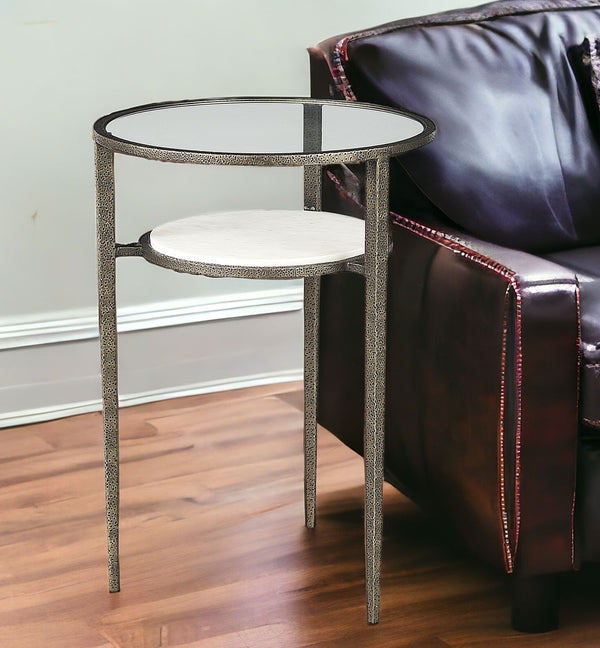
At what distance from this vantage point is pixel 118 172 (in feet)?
7.93

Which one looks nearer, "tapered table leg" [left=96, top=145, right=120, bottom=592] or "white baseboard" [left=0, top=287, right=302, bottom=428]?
"tapered table leg" [left=96, top=145, right=120, bottom=592]

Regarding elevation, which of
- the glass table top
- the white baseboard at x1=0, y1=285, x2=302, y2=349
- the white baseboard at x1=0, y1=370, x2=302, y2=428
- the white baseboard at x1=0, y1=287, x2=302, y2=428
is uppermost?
the glass table top

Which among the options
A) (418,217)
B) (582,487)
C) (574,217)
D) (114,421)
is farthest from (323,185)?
(582,487)

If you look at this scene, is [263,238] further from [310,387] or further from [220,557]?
[220,557]

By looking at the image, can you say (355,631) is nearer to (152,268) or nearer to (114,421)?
(114,421)

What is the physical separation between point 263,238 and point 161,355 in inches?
38.6

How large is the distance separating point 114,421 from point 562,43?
1.00 meters

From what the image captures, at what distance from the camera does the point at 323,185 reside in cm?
195

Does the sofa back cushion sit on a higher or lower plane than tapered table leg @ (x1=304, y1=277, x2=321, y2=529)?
higher

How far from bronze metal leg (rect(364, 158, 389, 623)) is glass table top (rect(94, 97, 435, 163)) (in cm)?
6

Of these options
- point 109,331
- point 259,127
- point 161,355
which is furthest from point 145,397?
point 259,127

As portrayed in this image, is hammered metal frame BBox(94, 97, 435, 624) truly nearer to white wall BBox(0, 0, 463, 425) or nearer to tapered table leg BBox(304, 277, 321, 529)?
tapered table leg BBox(304, 277, 321, 529)

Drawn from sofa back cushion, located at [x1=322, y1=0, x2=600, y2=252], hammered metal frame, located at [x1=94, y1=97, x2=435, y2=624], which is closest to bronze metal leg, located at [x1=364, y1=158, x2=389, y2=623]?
hammered metal frame, located at [x1=94, y1=97, x2=435, y2=624]

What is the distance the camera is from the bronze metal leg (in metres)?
1.48
